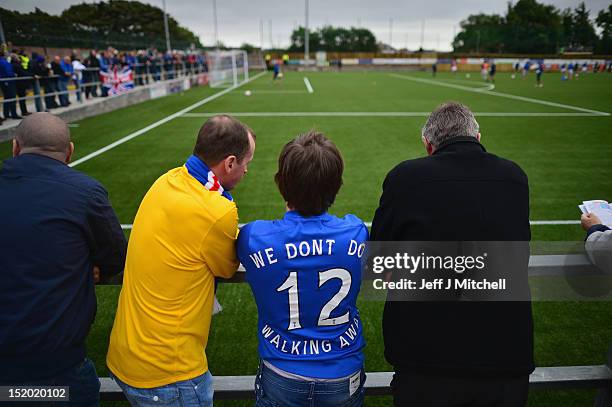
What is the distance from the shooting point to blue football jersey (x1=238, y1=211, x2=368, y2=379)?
162 cm

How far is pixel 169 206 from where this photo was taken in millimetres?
1714

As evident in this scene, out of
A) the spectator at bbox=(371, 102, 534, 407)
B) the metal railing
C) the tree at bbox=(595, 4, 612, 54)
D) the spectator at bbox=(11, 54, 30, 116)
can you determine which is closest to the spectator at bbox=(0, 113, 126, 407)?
the spectator at bbox=(371, 102, 534, 407)

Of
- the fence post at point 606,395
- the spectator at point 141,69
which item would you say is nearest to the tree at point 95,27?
the spectator at point 141,69

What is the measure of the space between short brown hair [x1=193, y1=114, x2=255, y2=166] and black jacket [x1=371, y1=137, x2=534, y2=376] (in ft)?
2.44

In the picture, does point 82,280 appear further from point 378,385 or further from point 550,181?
point 550,181

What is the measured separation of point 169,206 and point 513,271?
57.8 inches

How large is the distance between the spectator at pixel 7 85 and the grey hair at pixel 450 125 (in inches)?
562

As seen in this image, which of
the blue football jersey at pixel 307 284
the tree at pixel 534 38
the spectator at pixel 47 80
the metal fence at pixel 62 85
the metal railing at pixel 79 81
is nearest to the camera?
the blue football jersey at pixel 307 284

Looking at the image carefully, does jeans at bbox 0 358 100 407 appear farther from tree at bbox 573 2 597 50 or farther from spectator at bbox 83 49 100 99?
tree at bbox 573 2 597 50

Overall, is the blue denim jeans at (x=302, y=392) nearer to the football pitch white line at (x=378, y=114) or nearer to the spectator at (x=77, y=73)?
Result: the football pitch white line at (x=378, y=114)

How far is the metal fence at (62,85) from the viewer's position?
523 inches

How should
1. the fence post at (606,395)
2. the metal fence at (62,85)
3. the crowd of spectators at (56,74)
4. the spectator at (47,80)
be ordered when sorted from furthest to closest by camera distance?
the spectator at (47,80), the metal fence at (62,85), the crowd of spectators at (56,74), the fence post at (606,395)

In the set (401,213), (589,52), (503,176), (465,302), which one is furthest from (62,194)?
(589,52)

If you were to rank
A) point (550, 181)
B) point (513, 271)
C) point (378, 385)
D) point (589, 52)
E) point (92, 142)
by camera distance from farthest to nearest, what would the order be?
point (589, 52) < point (92, 142) < point (550, 181) < point (378, 385) < point (513, 271)
